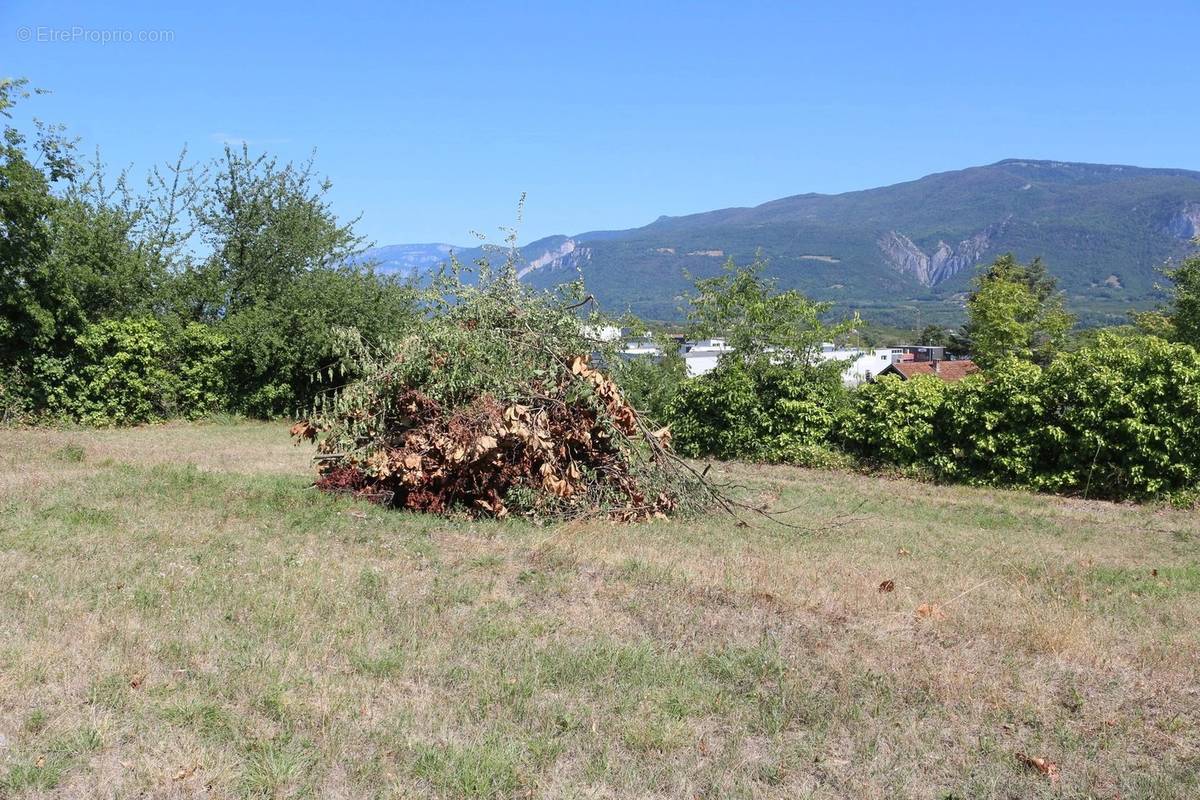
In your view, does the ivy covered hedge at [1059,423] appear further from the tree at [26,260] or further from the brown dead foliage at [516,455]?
the tree at [26,260]

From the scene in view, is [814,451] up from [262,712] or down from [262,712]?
down

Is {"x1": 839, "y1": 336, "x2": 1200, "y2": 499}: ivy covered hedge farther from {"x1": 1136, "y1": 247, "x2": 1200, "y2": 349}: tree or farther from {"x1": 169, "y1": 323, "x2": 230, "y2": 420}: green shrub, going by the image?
{"x1": 1136, "y1": 247, "x2": 1200, "y2": 349}: tree

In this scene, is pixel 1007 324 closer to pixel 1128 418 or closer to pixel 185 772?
pixel 1128 418

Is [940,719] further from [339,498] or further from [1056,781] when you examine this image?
[339,498]

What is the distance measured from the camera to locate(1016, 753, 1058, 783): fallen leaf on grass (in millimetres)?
4254

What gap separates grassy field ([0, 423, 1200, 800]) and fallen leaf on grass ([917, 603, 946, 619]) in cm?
6

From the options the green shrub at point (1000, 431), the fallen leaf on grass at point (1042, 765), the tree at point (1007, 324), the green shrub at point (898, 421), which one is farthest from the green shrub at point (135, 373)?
the tree at point (1007, 324)

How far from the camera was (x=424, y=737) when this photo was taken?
438 centimetres

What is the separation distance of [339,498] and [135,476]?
2.84 metres

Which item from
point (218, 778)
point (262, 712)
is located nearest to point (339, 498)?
point (262, 712)

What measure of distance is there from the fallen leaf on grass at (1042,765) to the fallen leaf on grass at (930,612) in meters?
2.19

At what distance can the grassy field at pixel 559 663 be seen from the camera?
Answer: 4.14 metres

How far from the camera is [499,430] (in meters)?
9.94

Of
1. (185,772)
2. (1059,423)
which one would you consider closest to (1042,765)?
(185,772)
